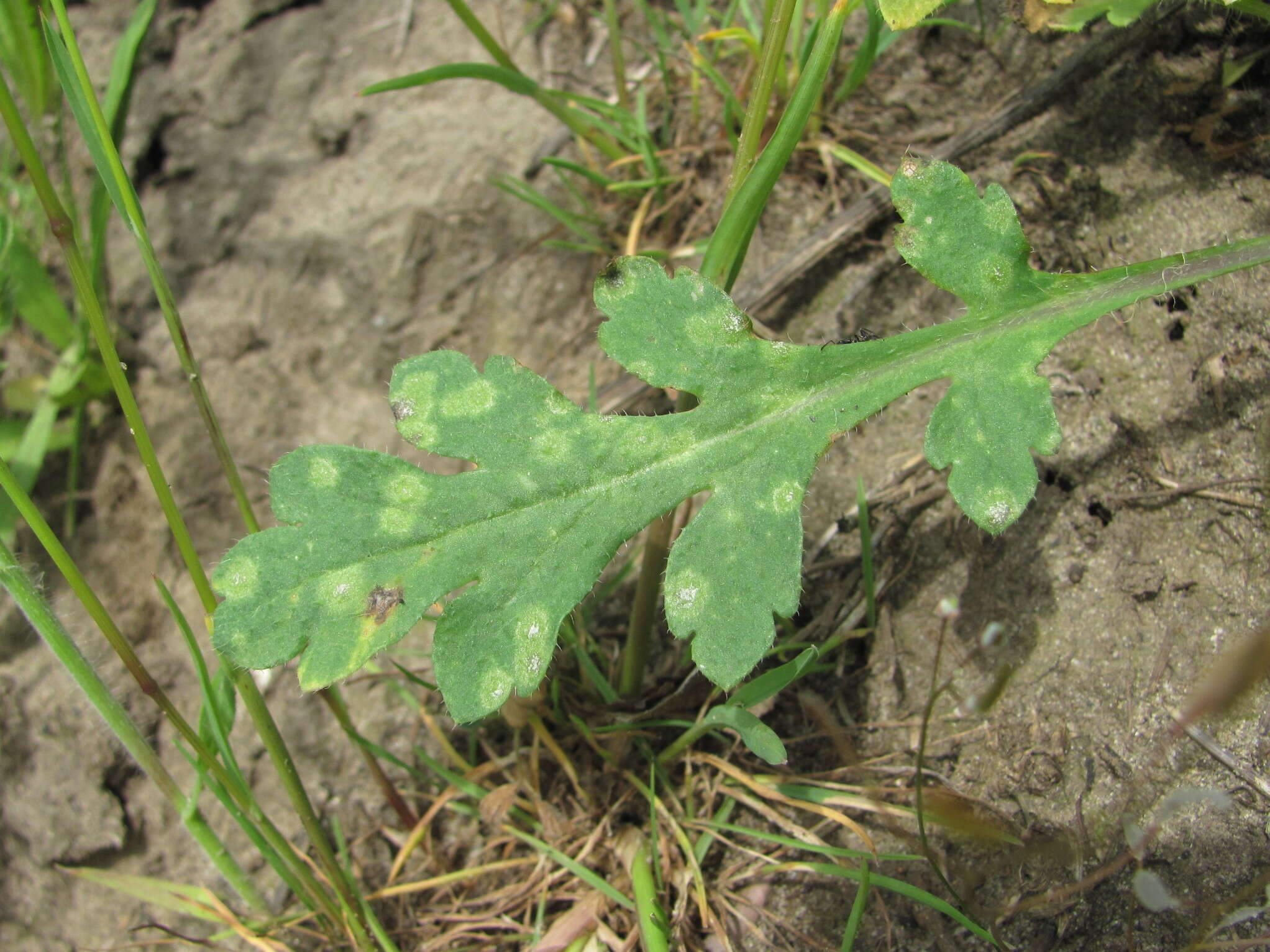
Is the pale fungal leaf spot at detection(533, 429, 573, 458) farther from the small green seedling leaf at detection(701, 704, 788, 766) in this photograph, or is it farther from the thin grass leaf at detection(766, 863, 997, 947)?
the thin grass leaf at detection(766, 863, 997, 947)

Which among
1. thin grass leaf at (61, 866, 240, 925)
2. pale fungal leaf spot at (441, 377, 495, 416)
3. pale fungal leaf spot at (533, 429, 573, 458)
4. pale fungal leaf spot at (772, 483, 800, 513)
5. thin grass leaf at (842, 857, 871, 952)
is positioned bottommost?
thin grass leaf at (61, 866, 240, 925)

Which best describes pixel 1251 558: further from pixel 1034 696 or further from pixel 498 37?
pixel 498 37

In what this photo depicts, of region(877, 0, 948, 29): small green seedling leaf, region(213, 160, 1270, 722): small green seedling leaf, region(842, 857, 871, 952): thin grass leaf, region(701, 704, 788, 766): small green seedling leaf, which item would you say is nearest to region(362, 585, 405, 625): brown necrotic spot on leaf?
region(213, 160, 1270, 722): small green seedling leaf

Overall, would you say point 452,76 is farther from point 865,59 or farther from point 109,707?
point 109,707

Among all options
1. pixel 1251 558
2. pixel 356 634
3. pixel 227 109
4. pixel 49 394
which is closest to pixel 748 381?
pixel 356 634

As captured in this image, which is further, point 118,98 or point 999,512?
point 118,98

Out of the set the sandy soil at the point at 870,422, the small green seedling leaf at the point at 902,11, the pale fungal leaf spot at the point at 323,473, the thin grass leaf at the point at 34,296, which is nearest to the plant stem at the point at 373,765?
the sandy soil at the point at 870,422

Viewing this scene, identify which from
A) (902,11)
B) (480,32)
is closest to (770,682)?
(902,11)

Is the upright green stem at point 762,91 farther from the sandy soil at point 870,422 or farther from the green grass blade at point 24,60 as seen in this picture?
the green grass blade at point 24,60
